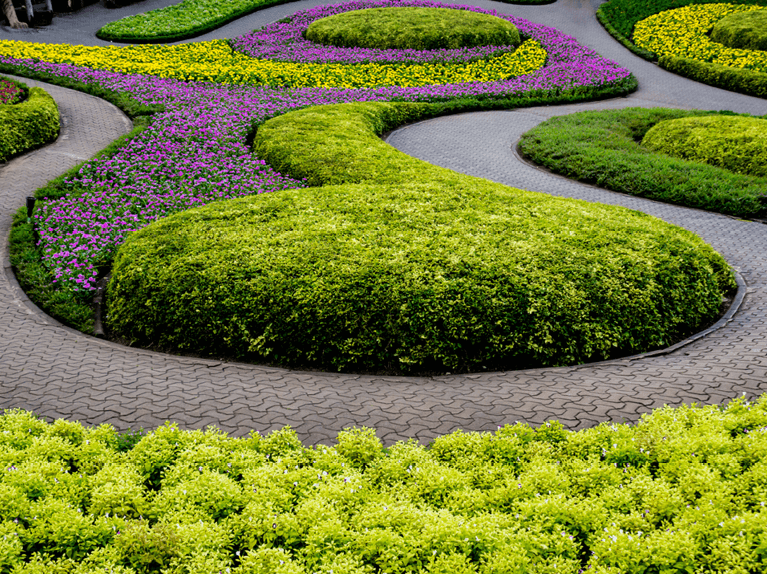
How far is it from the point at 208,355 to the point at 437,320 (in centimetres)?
245

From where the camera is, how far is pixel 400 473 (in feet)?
13.3

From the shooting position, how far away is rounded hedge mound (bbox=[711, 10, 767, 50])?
77.5ft

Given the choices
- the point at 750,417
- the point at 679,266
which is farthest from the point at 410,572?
the point at 679,266

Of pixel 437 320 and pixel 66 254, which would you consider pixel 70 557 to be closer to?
pixel 437 320

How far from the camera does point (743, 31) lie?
24.1 metres

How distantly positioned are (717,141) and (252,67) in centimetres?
1524

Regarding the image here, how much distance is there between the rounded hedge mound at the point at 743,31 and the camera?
77.5 ft

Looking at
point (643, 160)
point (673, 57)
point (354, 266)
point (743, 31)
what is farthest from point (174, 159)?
point (743, 31)

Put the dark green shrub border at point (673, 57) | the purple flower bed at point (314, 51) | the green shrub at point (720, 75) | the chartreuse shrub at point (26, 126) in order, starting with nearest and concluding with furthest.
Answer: the chartreuse shrub at point (26, 126) < the green shrub at point (720, 75) < the dark green shrub border at point (673, 57) < the purple flower bed at point (314, 51)

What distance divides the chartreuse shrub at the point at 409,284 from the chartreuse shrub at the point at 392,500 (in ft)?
5.17

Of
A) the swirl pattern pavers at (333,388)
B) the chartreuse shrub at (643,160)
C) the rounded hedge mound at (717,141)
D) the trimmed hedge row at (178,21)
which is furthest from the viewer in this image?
the trimmed hedge row at (178,21)

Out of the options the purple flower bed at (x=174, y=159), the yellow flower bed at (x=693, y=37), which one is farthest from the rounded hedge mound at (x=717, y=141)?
the yellow flower bed at (x=693, y=37)

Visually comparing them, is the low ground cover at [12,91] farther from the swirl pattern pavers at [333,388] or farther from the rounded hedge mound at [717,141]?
the rounded hedge mound at [717,141]

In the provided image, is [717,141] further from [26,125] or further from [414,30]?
[414,30]
